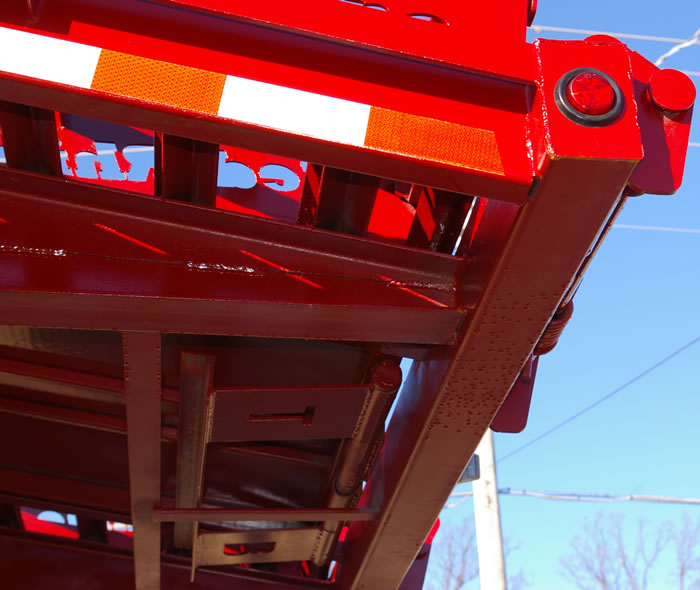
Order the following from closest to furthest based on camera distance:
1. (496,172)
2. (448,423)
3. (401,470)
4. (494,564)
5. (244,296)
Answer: (496,172) → (244,296) → (448,423) → (401,470) → (494,564)

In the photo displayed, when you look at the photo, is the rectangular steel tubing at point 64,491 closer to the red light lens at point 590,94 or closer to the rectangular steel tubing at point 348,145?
the rectangular steel tubing at point 348,145

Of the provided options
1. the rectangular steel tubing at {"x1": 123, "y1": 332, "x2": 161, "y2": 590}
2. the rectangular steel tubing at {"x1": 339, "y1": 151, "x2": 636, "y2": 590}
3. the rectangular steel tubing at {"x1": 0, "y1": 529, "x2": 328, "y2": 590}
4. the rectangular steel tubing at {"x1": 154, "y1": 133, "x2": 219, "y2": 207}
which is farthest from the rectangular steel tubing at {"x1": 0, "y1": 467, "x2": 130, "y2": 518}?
the rectangular steel tubing at {"x1": 154, "y1": 133, "x2": 219, "y2": 207}

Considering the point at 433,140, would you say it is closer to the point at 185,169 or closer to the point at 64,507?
the point at 185,169

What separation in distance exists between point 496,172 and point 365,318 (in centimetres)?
84

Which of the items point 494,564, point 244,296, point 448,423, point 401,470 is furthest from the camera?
point 494,564

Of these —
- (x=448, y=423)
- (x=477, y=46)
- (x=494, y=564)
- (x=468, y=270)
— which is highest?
(x=494, y=564)

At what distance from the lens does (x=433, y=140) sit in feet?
6.98

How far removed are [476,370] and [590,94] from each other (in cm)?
113

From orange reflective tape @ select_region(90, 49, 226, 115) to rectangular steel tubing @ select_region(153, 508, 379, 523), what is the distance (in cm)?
240

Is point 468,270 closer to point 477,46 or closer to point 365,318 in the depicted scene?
point 365,318

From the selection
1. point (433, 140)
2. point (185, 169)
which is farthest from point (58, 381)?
point (433, 140)

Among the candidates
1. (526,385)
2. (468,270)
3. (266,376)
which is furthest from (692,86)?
(266,376)

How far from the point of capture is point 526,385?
358 cm

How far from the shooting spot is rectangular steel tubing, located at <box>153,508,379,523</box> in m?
3.89
